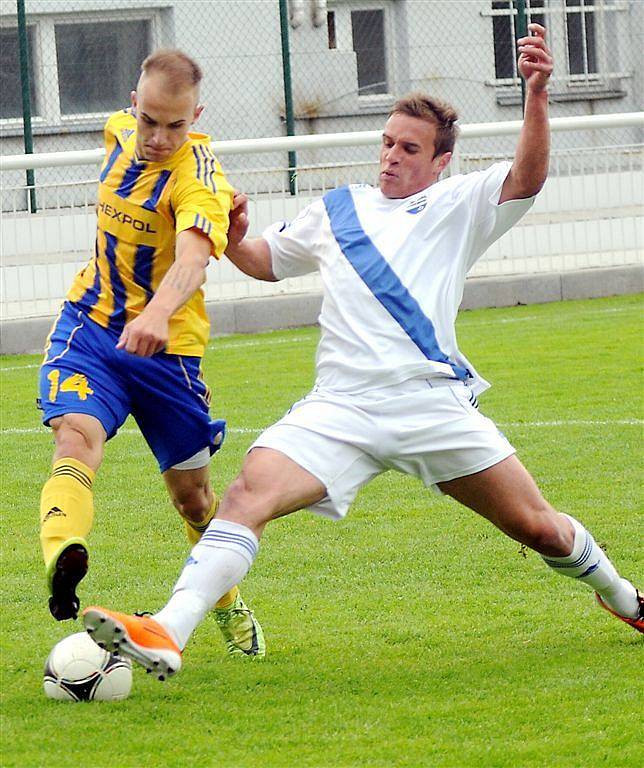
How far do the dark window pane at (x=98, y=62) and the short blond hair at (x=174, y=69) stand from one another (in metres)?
14.9

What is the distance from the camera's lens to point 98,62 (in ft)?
64.7

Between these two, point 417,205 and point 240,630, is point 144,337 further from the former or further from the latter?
point 240,630

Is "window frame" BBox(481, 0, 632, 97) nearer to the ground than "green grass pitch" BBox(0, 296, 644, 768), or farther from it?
farther from it

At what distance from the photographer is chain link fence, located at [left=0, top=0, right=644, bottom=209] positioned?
1911cm

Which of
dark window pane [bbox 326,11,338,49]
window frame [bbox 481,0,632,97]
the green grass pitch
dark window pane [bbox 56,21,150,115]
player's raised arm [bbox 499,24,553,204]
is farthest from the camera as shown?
window frame [bbox 481,0,632,97]

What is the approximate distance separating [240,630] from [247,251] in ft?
4.27

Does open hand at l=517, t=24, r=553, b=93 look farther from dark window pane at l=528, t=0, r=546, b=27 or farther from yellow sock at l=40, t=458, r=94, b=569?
dark window pane at l=528, t=0, r=546, b=27

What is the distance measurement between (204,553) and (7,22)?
44.4 ft

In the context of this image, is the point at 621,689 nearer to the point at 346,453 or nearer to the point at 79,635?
the point at 346,453

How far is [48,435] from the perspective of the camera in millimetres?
9680

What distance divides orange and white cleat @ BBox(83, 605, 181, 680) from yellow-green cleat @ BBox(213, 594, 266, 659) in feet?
3.53

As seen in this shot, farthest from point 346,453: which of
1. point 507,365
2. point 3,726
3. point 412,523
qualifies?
point 507,365

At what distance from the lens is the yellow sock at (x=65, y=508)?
4.39 meters

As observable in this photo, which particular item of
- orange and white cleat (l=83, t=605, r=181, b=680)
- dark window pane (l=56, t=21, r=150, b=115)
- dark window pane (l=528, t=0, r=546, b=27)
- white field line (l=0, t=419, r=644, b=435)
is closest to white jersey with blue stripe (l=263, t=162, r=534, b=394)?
orange and white cleat (l=83, t=605, r=181, b=680)
